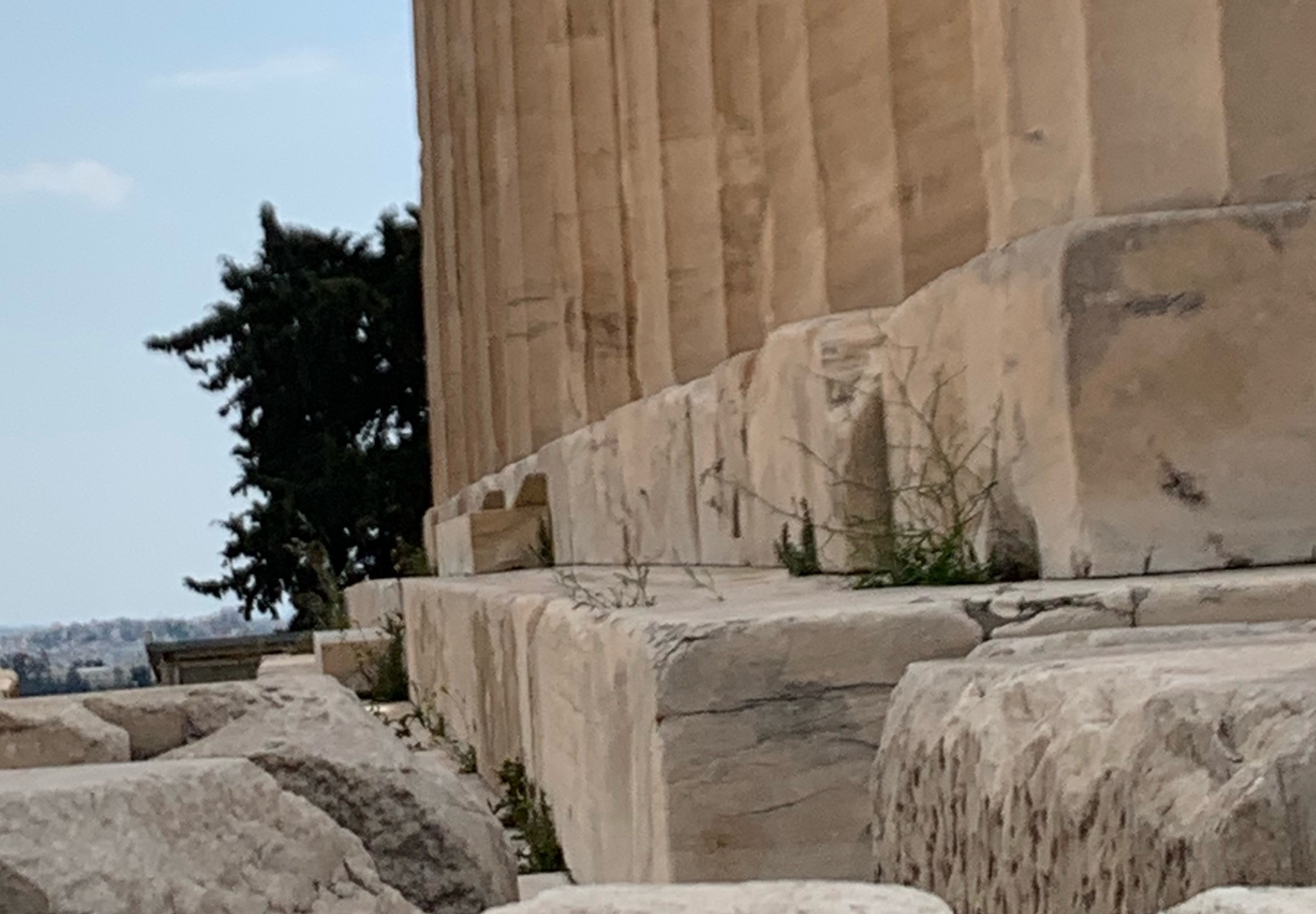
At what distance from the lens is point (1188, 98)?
3.97 m

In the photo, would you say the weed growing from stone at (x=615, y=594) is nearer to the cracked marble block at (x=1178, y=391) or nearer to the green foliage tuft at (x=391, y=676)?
the cracked marble block at (x=1178, y=391)

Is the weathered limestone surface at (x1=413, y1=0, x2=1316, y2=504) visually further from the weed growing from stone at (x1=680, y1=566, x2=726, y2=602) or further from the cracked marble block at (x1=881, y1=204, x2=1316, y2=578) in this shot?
the weed growing from stone at (x1=680, y1=566, x2=726, y2=602)

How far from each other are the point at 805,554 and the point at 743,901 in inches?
128

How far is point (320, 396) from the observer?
32.9m

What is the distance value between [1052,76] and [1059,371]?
0.72 meters

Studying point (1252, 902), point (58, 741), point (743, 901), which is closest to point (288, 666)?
point (58, 741)

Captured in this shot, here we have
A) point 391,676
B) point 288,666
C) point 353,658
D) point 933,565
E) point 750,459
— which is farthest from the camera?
point 288,666

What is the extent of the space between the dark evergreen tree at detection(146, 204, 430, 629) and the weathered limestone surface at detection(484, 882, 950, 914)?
95.8ft

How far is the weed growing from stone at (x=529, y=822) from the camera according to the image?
479 cm

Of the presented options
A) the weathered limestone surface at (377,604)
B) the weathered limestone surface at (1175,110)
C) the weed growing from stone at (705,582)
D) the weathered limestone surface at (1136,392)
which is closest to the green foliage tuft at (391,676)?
the weathered limestone surface at (377,604)

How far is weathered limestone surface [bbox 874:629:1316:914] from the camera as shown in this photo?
1.73 metres

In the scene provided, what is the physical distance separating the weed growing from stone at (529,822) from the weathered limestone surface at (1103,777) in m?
2.31

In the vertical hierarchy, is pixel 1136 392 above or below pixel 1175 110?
below

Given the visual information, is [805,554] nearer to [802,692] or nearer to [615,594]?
[615,594]
